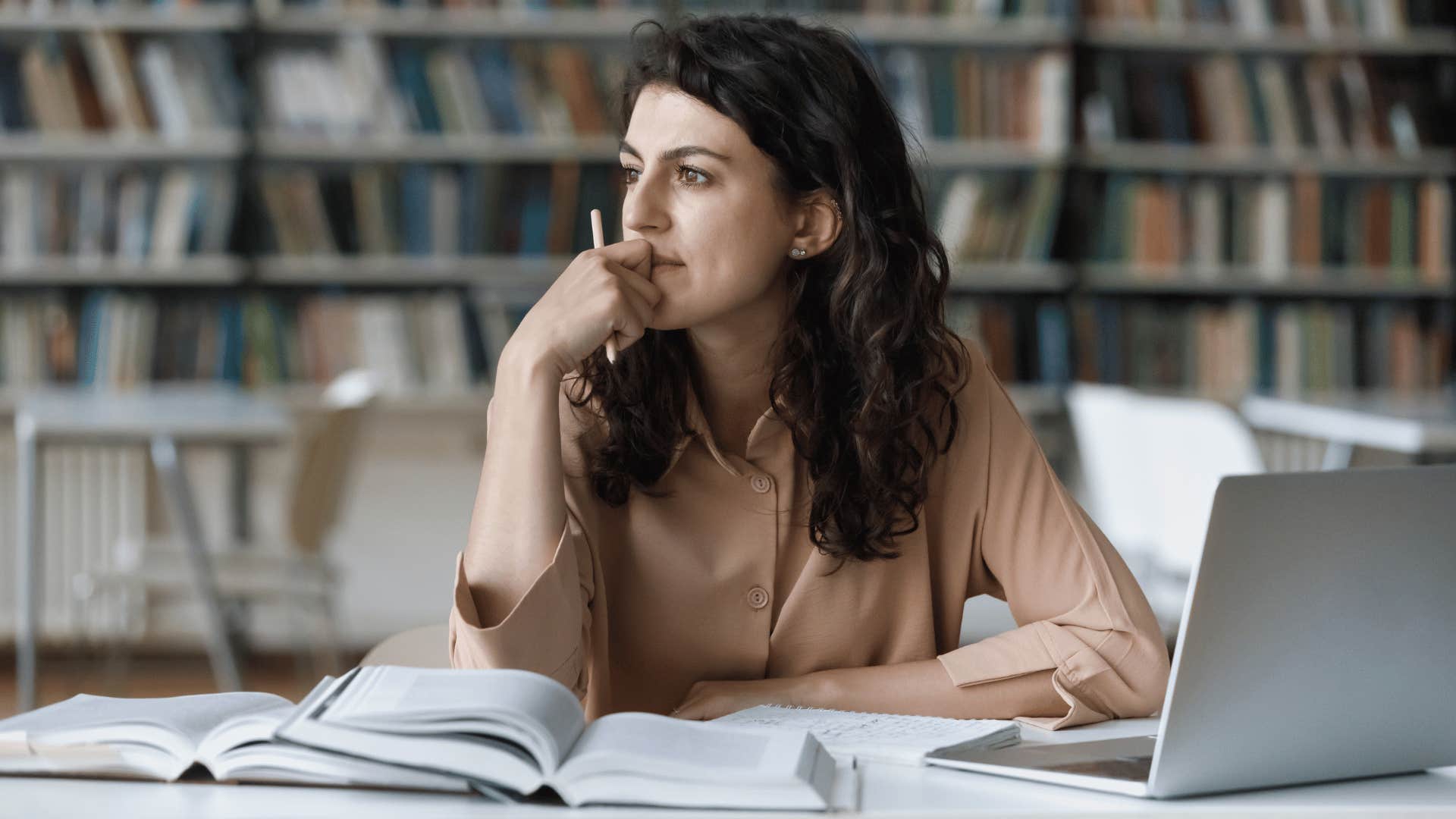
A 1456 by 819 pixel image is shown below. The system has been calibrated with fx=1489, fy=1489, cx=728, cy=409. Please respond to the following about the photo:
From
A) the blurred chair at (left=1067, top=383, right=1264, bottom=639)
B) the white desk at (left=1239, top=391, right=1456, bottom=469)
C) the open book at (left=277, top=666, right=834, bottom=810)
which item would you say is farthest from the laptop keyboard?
the white desk at (left=1239, top=391, right=1456, bottom=469)

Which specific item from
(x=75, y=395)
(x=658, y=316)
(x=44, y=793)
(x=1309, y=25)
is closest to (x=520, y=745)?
(x=44, y=793)

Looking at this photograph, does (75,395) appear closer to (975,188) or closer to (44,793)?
(975,188)

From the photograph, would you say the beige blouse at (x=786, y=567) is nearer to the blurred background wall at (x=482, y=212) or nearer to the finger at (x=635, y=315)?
the finger at (x=635, y=315)

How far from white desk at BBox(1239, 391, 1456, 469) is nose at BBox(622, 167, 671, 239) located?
206 cm

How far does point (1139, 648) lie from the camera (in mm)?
1188

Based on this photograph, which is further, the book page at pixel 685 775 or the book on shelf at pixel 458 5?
the book on shelf at pixel 458 5

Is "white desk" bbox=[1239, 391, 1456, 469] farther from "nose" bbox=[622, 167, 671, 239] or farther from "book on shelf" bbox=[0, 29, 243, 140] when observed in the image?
"book on shelf" bbox=[0, 29, 243, 140]

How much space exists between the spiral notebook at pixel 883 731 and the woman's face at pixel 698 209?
37cm

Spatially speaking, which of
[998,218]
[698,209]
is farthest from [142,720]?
[998,218]

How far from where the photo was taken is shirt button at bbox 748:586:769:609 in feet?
4.31

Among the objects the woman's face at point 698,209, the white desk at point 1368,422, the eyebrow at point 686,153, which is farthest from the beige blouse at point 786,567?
the white desk at point 1368,422

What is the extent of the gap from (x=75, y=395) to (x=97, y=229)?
22.2 inches

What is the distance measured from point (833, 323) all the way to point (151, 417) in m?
2.27

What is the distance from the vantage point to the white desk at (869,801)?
79 centimetres
